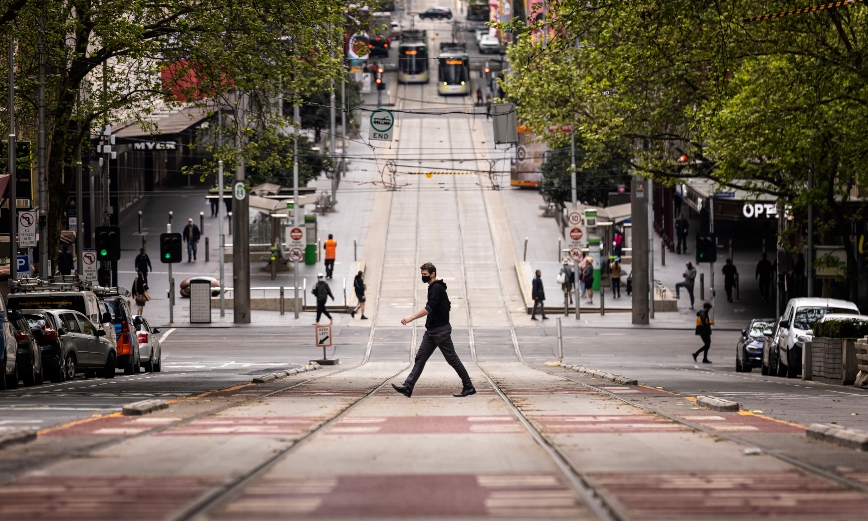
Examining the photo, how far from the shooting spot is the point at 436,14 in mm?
161000

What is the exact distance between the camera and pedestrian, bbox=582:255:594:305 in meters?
51.3

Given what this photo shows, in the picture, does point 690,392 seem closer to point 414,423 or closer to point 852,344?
point 852,344

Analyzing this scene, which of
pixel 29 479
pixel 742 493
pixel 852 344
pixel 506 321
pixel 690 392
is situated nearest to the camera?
pixel 742 493

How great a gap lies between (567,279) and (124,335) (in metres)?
22.7

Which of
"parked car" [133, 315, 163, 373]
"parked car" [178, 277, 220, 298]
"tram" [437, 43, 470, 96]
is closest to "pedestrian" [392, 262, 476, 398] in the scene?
"parked car" [133, 315, 163, 373]

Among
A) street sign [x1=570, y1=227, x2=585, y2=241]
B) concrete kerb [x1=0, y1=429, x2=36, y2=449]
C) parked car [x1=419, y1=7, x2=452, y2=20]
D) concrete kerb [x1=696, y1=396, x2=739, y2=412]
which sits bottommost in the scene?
concrete kerb [x1=696, y1=396, x2=739, y2=412]

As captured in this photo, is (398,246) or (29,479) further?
(398,246)

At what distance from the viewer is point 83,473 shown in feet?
29.3

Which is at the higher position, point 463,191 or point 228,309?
point 463,191

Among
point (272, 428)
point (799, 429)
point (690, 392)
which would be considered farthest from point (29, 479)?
point (690, 392)

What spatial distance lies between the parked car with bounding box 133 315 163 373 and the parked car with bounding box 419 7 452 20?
13282 centimetres

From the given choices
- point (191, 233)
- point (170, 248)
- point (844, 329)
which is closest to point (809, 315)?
point (844, 329)

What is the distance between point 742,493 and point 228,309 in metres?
45.0

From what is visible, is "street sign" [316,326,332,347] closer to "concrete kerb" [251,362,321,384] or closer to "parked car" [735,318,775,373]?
"concrete kerb" [251,362,321,384]
